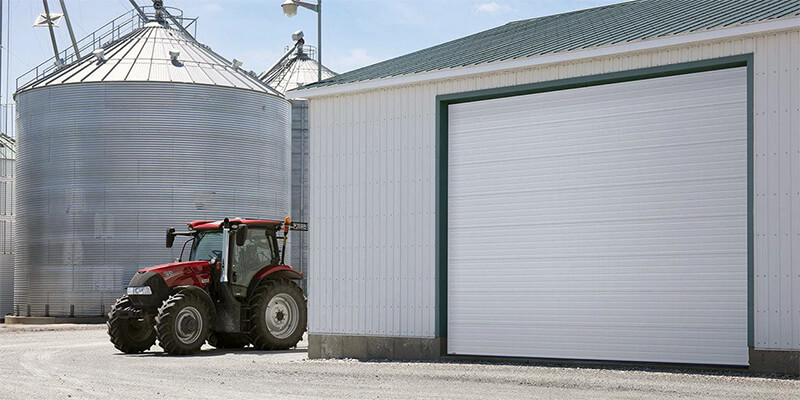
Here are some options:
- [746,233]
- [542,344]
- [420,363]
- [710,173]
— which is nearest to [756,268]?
[746,233]

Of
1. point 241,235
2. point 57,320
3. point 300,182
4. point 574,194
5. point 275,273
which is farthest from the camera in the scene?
point 300,182

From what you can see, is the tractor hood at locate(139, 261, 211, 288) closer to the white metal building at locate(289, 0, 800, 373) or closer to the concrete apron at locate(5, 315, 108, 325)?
the white metal building at locate(289, 0, 800, 373)

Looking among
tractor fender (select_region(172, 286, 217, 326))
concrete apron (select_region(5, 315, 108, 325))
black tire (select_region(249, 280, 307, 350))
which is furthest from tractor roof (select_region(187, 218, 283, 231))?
concrete apron (select_region(5, 315, 108, 325))

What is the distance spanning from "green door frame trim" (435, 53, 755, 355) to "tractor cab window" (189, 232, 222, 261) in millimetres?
5735

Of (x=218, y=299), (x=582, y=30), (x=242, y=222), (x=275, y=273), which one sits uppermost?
(x=582, y=30)

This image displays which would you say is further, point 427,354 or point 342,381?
point 427,354

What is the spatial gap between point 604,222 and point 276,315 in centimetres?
778

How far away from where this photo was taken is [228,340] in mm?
21219

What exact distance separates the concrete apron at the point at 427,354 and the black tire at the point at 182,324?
97.4 inches

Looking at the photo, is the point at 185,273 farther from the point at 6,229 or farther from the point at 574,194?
the point at 6,229

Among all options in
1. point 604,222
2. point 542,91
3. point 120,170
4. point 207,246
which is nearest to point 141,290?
point 207,246

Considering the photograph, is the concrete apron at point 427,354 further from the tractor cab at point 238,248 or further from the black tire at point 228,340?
the black tire at point 228,340

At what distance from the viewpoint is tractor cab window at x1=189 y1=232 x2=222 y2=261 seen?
68.6ft

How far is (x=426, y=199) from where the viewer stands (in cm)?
1678
